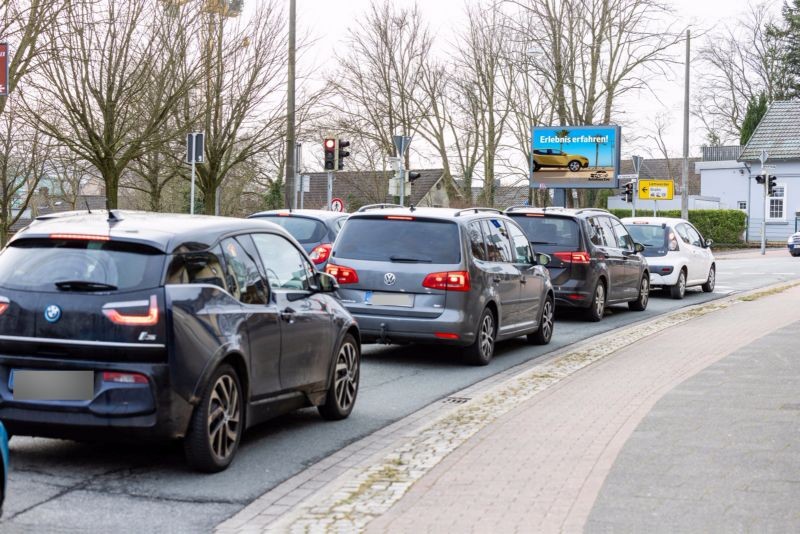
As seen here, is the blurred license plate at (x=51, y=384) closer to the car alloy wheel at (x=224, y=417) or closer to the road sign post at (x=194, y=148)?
the car alloy wheel at (x=224, y=417)

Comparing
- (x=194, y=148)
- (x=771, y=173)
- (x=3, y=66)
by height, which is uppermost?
(x=771, y=173)

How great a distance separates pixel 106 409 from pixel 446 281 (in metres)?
5.82

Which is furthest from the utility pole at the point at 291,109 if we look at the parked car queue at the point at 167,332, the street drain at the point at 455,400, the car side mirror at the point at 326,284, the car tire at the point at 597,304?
the parked car queue at the point at 167,332

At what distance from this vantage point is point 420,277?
11609 mm

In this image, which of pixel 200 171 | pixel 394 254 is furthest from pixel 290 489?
pixel 200 171

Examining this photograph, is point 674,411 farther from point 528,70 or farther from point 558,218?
point 528,70

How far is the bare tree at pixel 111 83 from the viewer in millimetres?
24922

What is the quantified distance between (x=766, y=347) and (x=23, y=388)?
30.5 ft

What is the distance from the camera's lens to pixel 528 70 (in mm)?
43094

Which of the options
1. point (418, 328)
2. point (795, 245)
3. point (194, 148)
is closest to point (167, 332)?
point (418, 328)

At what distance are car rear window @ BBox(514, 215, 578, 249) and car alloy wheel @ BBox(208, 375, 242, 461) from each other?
10.7 metres

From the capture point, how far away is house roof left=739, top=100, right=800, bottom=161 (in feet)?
210

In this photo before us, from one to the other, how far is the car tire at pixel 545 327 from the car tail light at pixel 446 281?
2986 mm

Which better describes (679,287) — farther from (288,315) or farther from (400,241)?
(288,315)
